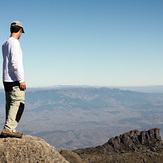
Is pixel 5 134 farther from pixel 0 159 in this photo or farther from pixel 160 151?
pixel 160 151

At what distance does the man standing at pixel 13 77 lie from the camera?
8758mm

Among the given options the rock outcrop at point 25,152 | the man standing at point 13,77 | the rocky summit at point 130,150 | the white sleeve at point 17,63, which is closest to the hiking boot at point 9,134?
the man standing at point 13,77

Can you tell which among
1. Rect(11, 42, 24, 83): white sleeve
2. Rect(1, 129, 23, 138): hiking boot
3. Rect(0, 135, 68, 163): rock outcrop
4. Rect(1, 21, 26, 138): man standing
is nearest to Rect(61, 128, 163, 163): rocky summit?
Rect(0, 135, 68, 163): rock outcrop

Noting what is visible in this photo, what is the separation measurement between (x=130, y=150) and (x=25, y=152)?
12788 centimetres

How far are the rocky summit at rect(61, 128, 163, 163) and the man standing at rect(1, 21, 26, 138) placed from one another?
86.6m

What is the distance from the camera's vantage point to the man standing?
8.76 m

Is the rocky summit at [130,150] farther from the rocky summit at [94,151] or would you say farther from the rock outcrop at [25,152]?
the rock outcrop at [25,152]

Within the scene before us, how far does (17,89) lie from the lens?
8.92m

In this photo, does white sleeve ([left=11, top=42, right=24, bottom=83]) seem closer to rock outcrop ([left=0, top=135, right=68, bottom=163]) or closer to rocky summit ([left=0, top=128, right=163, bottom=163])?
rock outcrop ([left=0, top=135, right=68, bottom=163])

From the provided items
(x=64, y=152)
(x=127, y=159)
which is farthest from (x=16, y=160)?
(x=127, y=159)

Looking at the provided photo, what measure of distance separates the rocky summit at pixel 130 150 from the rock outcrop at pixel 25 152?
Answer: 86.0 metres

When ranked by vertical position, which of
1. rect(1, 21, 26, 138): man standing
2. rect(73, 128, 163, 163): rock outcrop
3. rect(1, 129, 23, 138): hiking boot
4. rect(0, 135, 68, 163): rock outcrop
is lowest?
rect(73, 128, 163, 163): rock outcrop

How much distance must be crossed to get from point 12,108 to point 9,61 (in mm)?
1937

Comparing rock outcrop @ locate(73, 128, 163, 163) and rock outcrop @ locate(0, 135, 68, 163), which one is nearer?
rock outcrop @ locate(0, 135, 68, 163)
